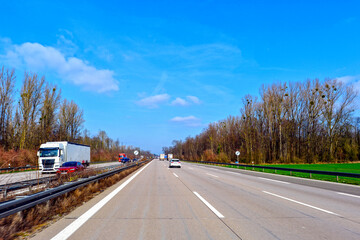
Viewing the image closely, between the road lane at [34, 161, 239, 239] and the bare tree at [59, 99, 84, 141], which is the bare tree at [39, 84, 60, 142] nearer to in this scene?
the bare tree at [59, 99, 84, 141]

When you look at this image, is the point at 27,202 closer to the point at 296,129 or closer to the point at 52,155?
the point at 52,155

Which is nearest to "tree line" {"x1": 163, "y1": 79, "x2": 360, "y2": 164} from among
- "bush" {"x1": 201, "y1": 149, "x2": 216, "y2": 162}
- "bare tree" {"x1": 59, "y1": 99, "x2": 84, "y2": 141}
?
"bush" {"x1": 201, "y1": 149, "x2": 216, "y2": 162}

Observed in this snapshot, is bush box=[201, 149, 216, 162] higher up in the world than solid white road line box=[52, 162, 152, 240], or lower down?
lower down

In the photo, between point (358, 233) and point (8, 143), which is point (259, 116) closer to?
point (8, 143)

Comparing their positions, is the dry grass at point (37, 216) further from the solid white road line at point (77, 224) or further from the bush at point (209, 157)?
the bush at point (209, 157)

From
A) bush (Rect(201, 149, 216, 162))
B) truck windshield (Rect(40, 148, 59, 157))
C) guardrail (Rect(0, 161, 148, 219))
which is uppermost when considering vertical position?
truck windshield (Rect(40, 148, 59, 157))

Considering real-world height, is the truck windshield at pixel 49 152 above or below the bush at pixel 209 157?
above

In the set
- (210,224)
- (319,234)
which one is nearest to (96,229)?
(210,224)

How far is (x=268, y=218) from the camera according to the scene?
669 cm

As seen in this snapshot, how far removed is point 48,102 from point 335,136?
58.6 m

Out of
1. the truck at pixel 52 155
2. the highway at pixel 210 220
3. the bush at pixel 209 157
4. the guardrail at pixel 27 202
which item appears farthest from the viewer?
the bush at pixel 209 157

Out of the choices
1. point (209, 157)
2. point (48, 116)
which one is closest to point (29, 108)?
point (48, 116)

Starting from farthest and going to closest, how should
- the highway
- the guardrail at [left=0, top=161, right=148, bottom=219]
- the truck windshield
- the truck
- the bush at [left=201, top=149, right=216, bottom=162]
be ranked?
the bush at [left=201, top=149, right=216, bottom=162], the truck windshield, the truck, the highway, the guardrail at [left=0, top=161, right=148, bottom=219]

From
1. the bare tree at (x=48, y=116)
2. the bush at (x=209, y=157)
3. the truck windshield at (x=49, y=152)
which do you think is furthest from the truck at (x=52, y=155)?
the bush at (x=209, y=157)
